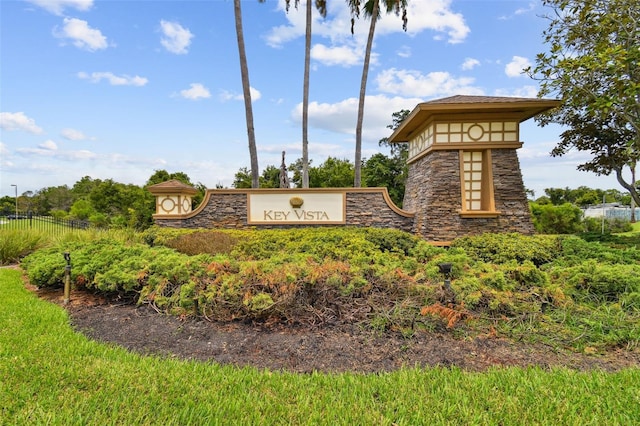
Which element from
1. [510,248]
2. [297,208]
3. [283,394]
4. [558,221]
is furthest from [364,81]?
[283,394]

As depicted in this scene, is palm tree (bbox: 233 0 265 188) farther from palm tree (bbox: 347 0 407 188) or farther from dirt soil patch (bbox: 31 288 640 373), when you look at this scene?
dirt soil patch (bbox: 31 288 640 373)

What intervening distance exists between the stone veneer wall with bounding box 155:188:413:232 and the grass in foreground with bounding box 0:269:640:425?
633 centimetres

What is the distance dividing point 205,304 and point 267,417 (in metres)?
1.91

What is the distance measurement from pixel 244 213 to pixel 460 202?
18.0ft

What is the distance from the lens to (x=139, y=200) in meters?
16.9

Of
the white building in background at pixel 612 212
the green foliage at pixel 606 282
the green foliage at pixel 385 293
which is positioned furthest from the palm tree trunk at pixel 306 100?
the white building in background at pixel 612 212

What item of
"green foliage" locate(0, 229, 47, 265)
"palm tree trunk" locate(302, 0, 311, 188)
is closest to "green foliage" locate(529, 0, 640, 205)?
"palm tree trunk" locate(302, 0, 311, 188)

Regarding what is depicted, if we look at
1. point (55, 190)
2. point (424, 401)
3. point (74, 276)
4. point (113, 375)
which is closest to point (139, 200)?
point (74, 276)

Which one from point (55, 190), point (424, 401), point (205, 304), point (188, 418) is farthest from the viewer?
point (55, 190)

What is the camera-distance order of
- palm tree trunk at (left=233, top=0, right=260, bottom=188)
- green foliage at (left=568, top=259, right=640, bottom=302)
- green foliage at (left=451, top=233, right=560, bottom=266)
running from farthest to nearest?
1. palm tree trunk at (left=233, top=0, right=260, bottom=188)
2. green foliage at (left=451, top=233, right=560, bottom=266)
3. green foliage at (left=568, top=259, right=640, bottom=302)

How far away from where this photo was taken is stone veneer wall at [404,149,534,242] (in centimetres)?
821

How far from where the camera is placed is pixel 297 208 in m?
8.98

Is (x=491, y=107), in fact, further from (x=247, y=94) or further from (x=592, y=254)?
(x=247, y=94)

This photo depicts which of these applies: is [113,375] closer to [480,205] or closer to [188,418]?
[188,418]
